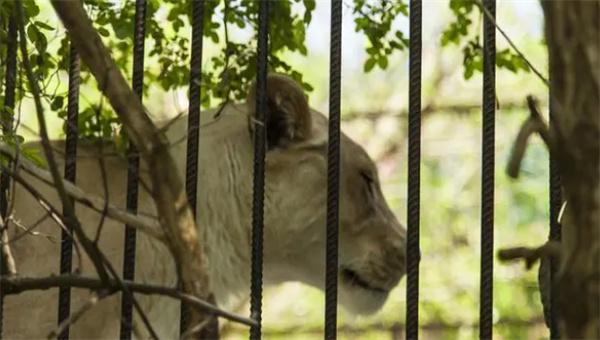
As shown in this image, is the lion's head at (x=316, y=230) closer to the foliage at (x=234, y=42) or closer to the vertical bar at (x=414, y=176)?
the foliage at (x=234, y=42)

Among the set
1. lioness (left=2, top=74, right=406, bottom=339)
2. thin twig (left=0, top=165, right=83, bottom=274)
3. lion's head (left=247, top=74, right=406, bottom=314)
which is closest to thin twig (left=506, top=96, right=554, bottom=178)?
thin twig (left=0, top=165, right=83, bottom=274)

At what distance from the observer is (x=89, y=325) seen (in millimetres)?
4000

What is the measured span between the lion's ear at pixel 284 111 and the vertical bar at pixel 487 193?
3.32 ft

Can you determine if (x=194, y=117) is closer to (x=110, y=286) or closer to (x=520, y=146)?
(x=110, y=286)

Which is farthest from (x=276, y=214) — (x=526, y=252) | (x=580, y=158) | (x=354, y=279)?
(x=580, y=158)

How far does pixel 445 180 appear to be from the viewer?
1149 centimetres

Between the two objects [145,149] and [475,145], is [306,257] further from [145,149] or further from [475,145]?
[475,145]

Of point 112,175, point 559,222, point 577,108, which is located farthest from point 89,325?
point 577,108

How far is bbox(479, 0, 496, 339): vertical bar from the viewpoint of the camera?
295cm

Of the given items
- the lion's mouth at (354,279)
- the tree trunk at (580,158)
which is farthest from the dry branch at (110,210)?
the lion's mouth at (354,279)

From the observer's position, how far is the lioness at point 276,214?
4164 mm

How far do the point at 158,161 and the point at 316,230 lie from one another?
2405mm

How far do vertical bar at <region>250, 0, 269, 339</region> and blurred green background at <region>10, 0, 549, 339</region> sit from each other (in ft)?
23.2

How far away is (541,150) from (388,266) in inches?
255
